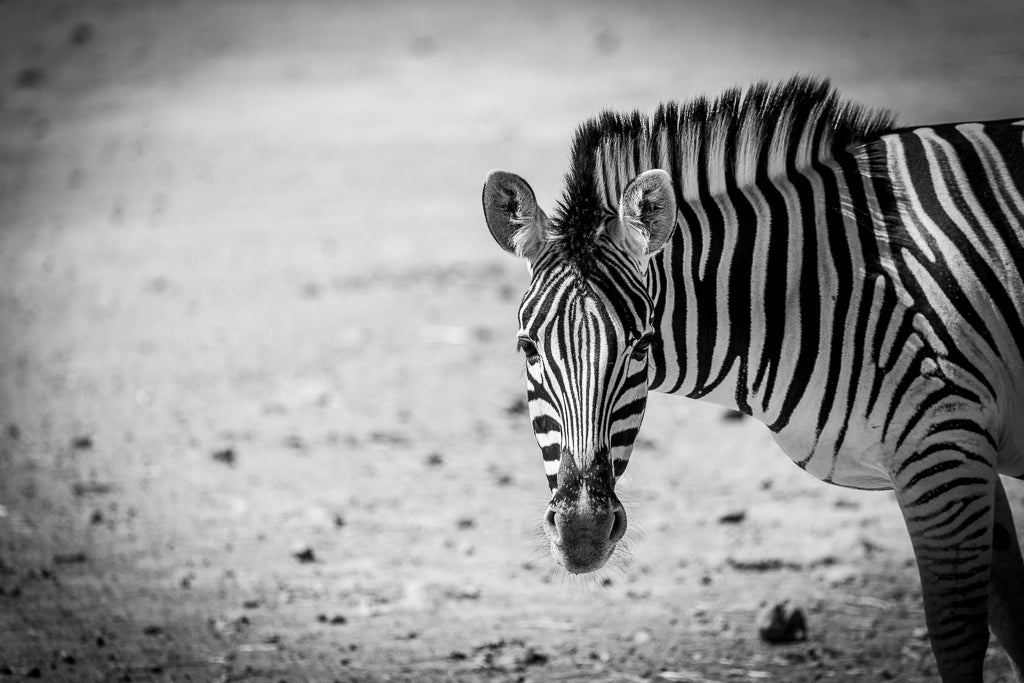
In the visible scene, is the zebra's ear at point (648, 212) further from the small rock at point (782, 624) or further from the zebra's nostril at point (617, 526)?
the small rock at point (782, 624)

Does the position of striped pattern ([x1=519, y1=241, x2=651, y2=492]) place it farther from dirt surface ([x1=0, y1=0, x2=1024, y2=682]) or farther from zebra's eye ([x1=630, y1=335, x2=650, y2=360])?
dirt surface ([x1=0, y1=0, x2=1024, y2=682])

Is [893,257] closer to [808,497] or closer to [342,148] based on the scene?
[808,497]

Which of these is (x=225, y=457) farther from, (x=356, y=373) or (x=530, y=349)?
(x=530, y=349)

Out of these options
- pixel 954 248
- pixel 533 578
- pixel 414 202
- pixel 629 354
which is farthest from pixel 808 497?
pixel 414 202

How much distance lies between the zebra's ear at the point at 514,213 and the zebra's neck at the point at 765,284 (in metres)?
0.45

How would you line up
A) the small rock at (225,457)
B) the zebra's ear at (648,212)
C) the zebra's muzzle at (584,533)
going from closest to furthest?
the zebra's muzzle at (584,533), the zebra's ear at (648,212), the small rock at (225,457)

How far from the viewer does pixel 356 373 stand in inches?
314

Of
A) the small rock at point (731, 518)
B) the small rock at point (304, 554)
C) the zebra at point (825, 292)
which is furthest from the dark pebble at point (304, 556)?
the zebra at point (825, 292)

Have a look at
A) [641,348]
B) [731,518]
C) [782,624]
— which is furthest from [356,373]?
[641,348]

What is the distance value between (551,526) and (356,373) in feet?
16.5

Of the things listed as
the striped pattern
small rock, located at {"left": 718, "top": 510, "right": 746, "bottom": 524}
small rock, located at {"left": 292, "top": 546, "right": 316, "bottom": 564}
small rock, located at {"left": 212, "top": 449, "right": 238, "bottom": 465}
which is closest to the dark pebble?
small rock, located at {"left": 292, "top": 546, "right": 316, "bottom": 564}

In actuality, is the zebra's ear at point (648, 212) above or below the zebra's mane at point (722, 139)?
below

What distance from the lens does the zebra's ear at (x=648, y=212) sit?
126 inches

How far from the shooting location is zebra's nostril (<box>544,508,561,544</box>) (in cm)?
306
